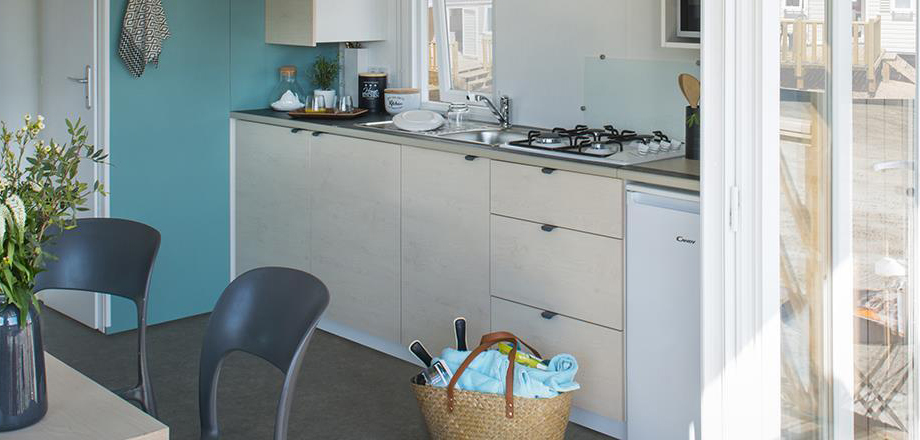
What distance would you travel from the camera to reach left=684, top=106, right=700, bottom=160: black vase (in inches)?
143

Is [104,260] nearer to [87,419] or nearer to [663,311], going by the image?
[87,419]

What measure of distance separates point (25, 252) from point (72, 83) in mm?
3234

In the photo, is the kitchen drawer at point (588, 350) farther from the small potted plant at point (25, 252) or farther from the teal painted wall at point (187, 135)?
the small potted plant at point (25, 252)

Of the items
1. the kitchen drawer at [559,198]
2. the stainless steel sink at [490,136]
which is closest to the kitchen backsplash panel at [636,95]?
the stainless steel sink at [490,136]

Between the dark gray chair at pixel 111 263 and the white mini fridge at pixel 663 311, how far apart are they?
148 cm

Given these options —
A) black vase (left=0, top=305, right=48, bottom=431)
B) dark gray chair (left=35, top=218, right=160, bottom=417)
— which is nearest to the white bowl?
dark gray chair (left=35, top=218, right=160, bottom=417)

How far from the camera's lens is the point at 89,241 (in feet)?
9.65

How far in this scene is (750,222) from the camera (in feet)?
9.11

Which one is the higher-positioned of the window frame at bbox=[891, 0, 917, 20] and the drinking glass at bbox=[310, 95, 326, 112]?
the window frame at bbox=[891, 0, 917, 20]

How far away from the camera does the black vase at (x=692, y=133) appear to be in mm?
3629

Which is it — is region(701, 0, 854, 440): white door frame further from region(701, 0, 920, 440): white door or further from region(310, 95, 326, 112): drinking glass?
region(310, 95, 326, 112): drinking glass

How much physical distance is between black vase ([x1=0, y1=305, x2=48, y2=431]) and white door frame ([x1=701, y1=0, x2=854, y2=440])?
5.46 ft

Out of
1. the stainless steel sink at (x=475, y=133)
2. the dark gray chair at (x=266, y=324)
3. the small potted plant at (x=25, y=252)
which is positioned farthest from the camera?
the stainless steel sink at (x=475, y=133)

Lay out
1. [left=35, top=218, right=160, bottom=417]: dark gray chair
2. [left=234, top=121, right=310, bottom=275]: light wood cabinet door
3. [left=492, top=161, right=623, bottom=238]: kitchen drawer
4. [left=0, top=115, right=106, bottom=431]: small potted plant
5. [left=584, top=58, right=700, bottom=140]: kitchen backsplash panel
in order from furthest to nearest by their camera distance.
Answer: [left=234, top=121, right=310, bottom=275]: light wood cabinet door → [left=584, top=58, right=700, bottom=140]: kitchen backsplash panel → [left=492, top=161, right=623, bottom=238]: kitchen drawer → [left=35, top=218, right=160, bottom=417]: dark gray chair → [left=0, top=115, right=106, bottom=431]: small potted plant
